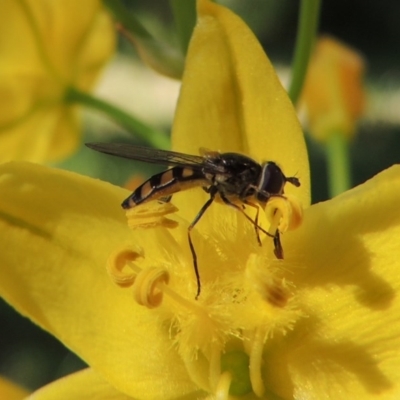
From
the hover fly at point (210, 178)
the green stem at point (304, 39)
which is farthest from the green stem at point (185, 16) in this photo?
the hover fly at point (210, 178)

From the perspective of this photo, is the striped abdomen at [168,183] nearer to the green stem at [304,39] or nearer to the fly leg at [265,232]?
the fly leg at [265,232]

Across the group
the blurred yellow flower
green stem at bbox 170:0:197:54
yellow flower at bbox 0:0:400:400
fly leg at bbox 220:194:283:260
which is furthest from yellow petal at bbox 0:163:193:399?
the blurred yellow flower

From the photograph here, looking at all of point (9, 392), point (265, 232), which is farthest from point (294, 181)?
point (9, 392)

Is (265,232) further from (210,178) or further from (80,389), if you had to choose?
(80,389)

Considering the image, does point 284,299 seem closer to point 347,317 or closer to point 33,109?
point 347,317

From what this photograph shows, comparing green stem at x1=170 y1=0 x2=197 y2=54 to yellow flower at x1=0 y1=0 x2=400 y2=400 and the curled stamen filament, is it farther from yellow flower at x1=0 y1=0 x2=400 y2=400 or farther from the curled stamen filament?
the curled stamen filament

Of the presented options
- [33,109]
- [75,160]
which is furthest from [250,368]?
[75,160]
